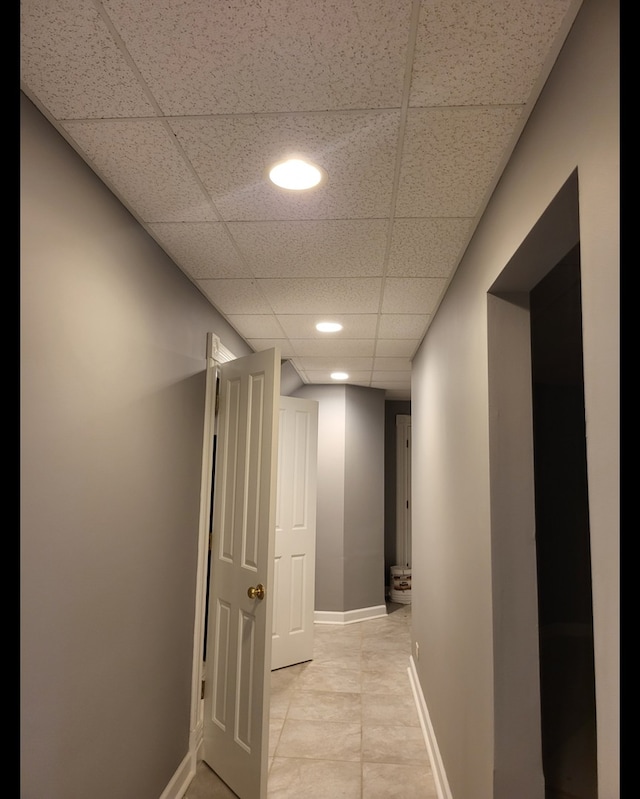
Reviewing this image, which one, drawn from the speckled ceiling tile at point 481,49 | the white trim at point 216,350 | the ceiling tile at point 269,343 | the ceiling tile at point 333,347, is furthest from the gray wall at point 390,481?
the speckled ceiling tile at point 481,49

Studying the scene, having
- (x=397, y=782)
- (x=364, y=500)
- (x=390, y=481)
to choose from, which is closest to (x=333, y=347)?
(x=364, y=500)

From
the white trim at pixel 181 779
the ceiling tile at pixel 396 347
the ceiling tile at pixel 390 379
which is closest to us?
the white trim at pixel 181 779

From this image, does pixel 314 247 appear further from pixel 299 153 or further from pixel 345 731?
pixel 345 731

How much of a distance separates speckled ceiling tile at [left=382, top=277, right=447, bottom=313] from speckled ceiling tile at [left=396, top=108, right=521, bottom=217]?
654 millimetres

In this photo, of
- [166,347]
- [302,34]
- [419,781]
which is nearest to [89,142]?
[302,34]

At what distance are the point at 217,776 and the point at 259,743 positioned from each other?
498 millimetres

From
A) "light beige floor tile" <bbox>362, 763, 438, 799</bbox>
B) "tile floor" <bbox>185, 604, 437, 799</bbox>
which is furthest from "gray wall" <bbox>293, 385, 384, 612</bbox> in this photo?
"light beige floor tile" <bbox>362, 763, 438, 799</bbox>

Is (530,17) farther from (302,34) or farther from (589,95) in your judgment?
(302,34)

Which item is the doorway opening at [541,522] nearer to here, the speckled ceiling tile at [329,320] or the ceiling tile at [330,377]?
the speckled ceiling tile at [329,320]

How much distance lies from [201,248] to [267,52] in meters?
1.13

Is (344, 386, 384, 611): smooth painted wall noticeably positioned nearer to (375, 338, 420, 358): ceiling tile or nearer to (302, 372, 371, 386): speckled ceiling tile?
(302, 372, 371, 386): speckled ceiling tile

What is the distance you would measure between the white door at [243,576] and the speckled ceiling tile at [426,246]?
2.41 ft

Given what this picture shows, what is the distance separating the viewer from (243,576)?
255 centimetres

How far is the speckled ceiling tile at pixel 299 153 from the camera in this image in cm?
131
